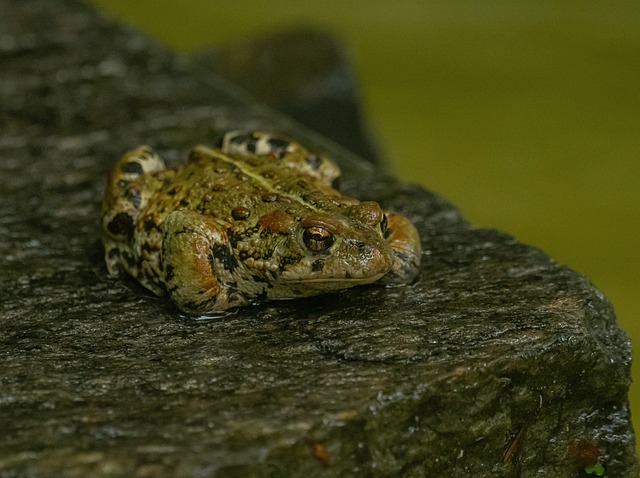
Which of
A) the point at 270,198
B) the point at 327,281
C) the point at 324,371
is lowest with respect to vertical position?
the point at 324,371

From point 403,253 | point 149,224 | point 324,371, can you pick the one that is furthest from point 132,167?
point 324,371

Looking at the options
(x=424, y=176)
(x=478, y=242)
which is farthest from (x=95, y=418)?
(x=424, y=176)

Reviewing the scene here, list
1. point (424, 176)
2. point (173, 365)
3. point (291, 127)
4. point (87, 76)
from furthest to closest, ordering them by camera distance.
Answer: point (424, 176) → point (87, 76) → point (291, 127) → point (173, 365)

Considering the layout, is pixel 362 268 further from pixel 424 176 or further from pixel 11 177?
pixel 424 176


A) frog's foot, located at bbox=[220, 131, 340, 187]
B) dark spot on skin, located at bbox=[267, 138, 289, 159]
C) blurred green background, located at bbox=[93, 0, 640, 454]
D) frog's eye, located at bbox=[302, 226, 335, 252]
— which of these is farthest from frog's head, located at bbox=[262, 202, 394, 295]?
blurred green background, located at bbox=[93, 0, 640, 454]

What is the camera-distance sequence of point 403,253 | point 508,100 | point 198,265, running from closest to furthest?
point 198,265, point 403,253, point 508,100

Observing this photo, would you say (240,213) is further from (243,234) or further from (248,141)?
(248,141)

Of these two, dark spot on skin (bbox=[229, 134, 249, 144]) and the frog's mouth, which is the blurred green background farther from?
dark spot on skin (bbox=[229, 134, 249, 144])
